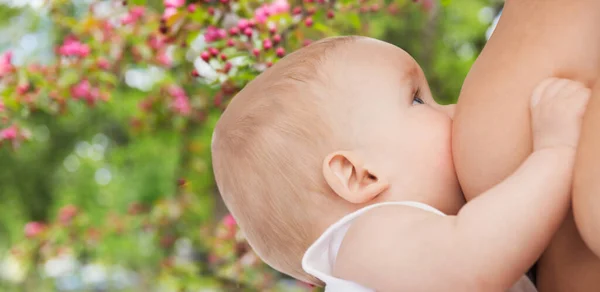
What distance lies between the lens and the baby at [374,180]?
78 centimetres

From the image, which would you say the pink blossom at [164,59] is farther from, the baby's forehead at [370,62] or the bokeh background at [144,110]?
the baby's forehead at [370,62]

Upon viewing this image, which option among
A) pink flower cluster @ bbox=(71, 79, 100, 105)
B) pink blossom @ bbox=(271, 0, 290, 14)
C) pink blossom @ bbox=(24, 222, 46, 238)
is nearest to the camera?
pink blossom @ bbox=(271, 0, 290, 14)

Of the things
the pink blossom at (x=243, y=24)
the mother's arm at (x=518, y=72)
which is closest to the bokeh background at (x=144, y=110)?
the pink blossom at (x=243, y=24)

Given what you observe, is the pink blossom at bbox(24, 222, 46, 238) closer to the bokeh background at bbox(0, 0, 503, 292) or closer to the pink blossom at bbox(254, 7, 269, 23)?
the bokeh background at bbox(0, 0, 503, 292)

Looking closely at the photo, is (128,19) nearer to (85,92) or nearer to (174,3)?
(85,92)

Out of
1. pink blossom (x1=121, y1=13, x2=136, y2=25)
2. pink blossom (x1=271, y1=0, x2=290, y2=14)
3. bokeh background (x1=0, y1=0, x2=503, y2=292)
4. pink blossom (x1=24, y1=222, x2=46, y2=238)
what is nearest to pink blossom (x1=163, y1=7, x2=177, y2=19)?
bokeh background (x1=0, y1=0, x2=503, y2=292)

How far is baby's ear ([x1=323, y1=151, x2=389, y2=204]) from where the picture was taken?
0.96 m

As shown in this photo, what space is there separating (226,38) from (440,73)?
287 centimetres

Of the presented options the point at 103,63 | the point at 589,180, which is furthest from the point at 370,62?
the point at 103,63

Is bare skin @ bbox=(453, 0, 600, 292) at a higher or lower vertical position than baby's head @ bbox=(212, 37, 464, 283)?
higher

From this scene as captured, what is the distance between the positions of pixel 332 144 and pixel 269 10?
0.98 m

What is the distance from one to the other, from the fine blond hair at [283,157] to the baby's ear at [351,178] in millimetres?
18

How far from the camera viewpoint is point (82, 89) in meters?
2.93

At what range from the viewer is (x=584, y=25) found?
780mm
